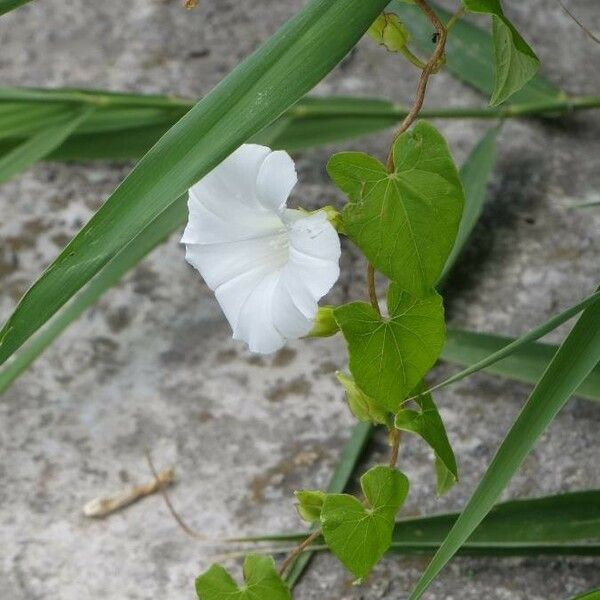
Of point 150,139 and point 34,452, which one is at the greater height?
point 150,139

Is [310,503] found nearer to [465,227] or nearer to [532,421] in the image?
[532,421]

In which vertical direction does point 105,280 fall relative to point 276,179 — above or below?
below

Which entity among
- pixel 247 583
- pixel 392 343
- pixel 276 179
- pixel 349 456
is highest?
pixel 276 179

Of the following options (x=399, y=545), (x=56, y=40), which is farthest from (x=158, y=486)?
(x=56, y=40)

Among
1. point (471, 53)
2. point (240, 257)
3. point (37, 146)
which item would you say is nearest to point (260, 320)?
point (240, 257)

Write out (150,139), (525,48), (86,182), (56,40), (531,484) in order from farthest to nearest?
(56,40)
(86,182)
(150,139)
(531,484)
(525,48)

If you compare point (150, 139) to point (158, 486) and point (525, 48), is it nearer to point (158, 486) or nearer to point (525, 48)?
point (158, 486)

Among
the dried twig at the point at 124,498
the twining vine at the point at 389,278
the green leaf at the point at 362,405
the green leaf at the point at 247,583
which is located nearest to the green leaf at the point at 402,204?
the twining vine at the point at 389,278
